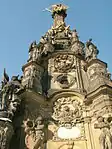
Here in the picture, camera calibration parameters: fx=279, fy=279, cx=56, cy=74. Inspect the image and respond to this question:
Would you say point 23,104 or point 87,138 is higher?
point 23,104

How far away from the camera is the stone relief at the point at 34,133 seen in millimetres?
9602

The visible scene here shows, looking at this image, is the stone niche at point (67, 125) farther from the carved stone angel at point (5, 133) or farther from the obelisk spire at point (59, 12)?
the obelisk spire at point (59, 12)

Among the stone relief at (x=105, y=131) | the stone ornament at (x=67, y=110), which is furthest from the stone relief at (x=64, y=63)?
the stone relief at (x=105, y=131)

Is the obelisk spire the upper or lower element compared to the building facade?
upper

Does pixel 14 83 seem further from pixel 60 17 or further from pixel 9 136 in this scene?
pixel 60 17

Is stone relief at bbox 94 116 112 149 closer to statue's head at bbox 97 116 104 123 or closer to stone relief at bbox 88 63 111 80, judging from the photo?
statue's head at bbox 97 116 104 123

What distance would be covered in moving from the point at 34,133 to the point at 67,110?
2198 millimetres

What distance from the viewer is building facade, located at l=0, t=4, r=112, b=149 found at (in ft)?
32.2

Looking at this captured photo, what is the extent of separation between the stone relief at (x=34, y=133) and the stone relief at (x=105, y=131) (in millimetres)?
2064

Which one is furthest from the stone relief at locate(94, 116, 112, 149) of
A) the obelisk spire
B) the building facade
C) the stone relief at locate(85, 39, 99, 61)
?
the obelisk spire

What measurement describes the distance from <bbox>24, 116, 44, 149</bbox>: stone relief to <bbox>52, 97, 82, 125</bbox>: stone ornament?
1072 mm

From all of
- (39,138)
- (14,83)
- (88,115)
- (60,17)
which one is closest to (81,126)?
(88,115)

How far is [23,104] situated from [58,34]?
10833mm

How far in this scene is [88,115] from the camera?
1134cm
